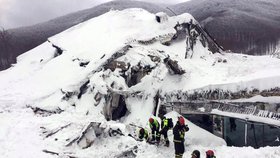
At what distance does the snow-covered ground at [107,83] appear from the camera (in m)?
10.4

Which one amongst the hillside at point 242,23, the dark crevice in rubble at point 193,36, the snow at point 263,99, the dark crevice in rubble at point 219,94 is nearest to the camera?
the snow at point 263,99

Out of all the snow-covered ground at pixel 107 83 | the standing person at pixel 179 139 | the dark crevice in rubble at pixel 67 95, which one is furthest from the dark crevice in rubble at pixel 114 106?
the standing person at pixel 179 139

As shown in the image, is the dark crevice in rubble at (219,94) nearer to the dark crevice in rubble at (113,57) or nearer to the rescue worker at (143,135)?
the rescue worker at (143,135)

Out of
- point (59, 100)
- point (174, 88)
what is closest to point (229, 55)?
point (174, 88)

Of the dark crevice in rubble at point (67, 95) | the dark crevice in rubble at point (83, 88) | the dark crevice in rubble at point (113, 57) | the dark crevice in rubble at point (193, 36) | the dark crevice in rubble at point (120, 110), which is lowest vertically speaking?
the dark crevice in rubble at point (120, 110)

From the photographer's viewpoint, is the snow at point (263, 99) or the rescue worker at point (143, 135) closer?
the snow at point (263, 99)

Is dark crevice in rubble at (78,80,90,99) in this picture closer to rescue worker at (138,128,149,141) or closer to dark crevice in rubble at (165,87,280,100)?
dark crevice in rubble at (165,87,280,100)

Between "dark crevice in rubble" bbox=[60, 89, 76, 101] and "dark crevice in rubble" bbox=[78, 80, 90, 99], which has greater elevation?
"dark crevice in rubble" bbox=[78, 80, 90, 99]

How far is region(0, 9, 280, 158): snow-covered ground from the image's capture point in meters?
10.4

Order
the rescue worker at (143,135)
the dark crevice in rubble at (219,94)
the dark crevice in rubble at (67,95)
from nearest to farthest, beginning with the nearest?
the dark crevice in rubble at (219,94), the rescue worker at (143,135), the dark crevice in rubble at (67,95)

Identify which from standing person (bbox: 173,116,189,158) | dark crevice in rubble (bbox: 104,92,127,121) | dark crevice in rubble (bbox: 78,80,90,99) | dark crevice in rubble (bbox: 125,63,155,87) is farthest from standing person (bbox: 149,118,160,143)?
dark crevice in rubble (bbox: 78,80,90,99)

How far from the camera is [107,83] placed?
14.4m

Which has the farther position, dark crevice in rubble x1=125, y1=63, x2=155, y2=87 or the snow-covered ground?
dark crevice in rubble x1=125, y1=63, x2=155, y2=87

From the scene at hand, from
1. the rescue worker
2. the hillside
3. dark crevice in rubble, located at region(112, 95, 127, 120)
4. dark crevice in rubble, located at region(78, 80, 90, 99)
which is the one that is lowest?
the rescue worker
